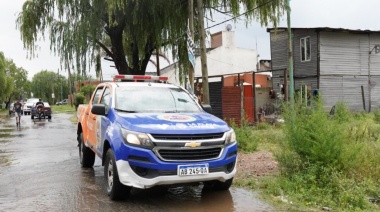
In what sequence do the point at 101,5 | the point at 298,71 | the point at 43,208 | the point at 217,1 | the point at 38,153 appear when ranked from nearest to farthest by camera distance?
the point at 43,208 → the point at 38,153 → the point at 217,1 → the point at 101,5 → the point at 298,71

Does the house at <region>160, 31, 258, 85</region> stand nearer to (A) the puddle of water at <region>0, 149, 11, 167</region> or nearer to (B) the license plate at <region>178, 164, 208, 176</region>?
(A) the puddle of water at <region>0, 149, 11, 167</region>

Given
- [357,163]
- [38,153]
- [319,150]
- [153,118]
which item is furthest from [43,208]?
[38,153]

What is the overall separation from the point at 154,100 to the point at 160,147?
162cm

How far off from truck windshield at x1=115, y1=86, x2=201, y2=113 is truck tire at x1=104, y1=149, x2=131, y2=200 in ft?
2.95

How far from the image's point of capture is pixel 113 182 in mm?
5723

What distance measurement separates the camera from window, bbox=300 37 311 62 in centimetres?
2400

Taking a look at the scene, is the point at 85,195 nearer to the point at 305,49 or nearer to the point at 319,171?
the point at 319,171

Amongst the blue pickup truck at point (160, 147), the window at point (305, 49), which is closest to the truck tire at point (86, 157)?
the blue pickup truck at point (160, 147)

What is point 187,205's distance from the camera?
18.7ft

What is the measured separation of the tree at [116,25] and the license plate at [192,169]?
878cm

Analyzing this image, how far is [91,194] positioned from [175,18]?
996 cm

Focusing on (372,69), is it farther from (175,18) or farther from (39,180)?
(39,180)

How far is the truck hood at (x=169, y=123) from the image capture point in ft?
17.6

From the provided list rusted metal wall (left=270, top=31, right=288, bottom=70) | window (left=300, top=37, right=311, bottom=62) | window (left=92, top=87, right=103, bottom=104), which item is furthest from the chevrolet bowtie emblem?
rusted metal wall (left=270, top=31, right=288, bottom=70)
